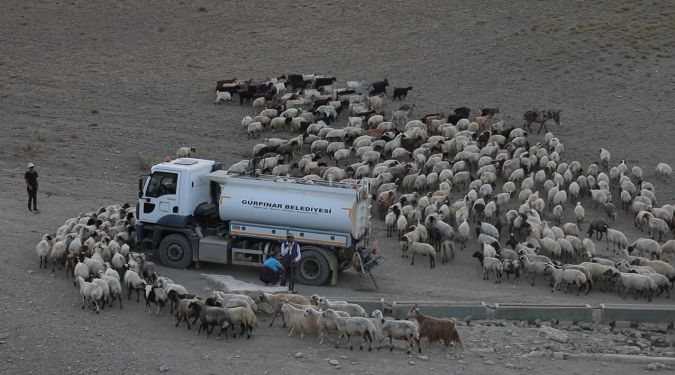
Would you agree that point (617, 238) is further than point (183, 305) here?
Yes

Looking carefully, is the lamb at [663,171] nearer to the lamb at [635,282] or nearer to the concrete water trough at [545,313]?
the lamb at [635,282]

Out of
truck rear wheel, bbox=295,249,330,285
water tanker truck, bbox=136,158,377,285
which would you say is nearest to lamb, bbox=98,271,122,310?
water tanker truck, bbox=136,158,377,285

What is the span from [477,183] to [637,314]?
831 centimetres

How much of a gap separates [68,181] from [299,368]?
47.4 ft

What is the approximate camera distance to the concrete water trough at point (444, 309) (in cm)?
1817

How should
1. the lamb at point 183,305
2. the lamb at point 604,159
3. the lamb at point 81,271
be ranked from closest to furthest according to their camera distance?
the lamb at point 183,305
the lamb at point 81,271
the lamb at point 604,159

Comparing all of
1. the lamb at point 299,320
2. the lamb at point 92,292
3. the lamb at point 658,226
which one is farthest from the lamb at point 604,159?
the lamb at point 92,292

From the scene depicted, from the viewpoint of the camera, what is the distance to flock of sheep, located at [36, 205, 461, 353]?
1647 cm

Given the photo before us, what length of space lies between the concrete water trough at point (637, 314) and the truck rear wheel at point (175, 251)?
876 centimetres

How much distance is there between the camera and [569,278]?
20188 mm

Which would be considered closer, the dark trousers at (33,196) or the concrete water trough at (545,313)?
the concrete water trough at (545,313)

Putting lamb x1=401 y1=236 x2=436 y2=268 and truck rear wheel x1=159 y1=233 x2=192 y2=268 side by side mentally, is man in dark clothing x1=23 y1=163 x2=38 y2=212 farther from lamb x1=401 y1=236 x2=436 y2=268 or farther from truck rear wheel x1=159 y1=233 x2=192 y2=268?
lamb x1=401 y1=236 x2=436 y2=268

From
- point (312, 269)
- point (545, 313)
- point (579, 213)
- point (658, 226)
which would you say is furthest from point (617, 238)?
point (312, 269)

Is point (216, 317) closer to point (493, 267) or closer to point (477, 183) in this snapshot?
point (493, 267)
